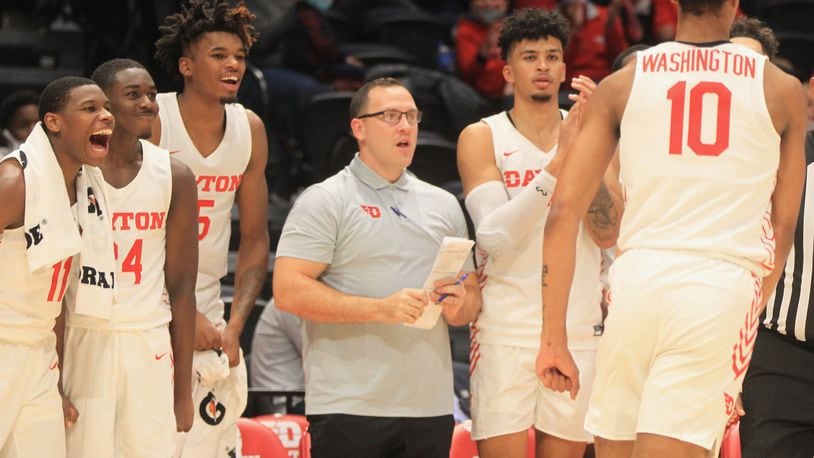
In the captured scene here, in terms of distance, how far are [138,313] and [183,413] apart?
1.57ft

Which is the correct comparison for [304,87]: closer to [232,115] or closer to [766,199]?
[232,115]

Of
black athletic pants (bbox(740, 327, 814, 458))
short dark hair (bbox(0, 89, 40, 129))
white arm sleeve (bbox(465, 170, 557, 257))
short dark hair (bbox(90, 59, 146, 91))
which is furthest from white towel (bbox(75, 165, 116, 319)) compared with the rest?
short dark hair (bbox(0, 89, 40, 129))

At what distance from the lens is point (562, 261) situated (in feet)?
14.0

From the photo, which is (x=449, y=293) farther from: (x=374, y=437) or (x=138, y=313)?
(x=138, y=313)

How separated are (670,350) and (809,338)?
1.49 meters

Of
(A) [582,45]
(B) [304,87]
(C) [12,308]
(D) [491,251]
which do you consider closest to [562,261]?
(D) [491,251]

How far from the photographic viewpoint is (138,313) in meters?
4.75

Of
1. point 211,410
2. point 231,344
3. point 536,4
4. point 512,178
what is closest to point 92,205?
point 231,344

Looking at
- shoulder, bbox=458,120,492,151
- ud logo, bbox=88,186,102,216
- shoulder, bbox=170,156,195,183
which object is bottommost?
ud logo, bbox=88,186,102,216

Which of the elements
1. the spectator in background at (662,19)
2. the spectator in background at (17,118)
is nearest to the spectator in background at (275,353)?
the spectator in background at (17,118)

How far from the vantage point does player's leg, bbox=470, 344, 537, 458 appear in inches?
210

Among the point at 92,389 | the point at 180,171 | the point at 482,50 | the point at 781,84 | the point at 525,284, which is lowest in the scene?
the point at 92,389

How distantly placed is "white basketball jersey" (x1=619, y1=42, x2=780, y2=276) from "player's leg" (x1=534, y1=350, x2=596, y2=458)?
1499 millimetres

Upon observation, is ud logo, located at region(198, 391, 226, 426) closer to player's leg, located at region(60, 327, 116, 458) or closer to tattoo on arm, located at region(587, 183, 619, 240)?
player's leg, located at region(60, 327, 116, 458)
